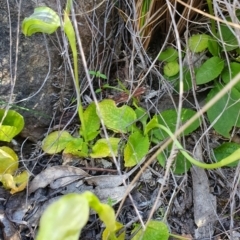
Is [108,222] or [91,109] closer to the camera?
[108,222]

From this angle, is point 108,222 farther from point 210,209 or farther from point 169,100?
point 169,100

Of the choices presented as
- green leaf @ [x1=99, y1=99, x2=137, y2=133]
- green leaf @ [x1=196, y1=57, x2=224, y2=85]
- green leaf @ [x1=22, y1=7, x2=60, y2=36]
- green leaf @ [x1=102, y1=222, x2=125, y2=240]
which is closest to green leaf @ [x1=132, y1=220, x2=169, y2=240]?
green leaf @ [x1=102, y1=222, x2=125, y2=240]

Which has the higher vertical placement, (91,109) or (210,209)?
(91,109)

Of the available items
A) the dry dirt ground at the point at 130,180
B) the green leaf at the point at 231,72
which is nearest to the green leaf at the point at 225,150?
the dry dirt ground at the point at 130,180

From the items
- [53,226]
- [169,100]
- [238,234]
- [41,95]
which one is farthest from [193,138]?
[53,226]

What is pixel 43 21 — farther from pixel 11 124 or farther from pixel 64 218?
pixel 64 218

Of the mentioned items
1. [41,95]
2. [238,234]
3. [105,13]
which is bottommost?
[238,234]
